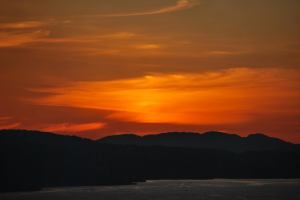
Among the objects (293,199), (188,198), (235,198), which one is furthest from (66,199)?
(293,199)

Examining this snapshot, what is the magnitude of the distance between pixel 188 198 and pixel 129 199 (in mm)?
15664

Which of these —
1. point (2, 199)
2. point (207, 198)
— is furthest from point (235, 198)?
point (2, 199)

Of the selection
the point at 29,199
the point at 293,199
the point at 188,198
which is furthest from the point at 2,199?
the point at 293,199

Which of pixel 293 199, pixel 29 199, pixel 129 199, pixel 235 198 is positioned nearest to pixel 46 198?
pixel 29 199

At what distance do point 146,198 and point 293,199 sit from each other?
Result: 36467 mm

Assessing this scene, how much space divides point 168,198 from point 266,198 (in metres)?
24.5

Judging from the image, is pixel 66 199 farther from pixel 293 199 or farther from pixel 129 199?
pixel 293 199

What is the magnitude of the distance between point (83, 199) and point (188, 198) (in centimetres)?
2618

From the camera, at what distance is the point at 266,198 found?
162750 millimetres

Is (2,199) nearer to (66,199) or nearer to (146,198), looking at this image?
(66,199)

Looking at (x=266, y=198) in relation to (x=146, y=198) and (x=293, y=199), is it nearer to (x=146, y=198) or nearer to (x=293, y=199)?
(x=293, y=199)

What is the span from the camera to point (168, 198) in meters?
163

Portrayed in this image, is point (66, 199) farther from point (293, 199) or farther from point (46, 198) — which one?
point (293, 199)

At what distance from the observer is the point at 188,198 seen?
162875mm
